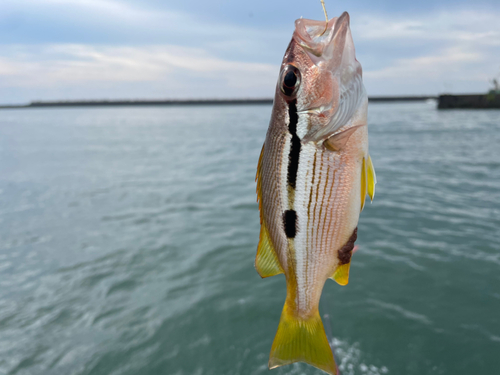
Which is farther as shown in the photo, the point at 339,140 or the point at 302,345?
the point at 302,345

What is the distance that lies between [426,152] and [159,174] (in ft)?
47.3

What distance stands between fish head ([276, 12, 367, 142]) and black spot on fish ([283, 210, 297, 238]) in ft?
1.14

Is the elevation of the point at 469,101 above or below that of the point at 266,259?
above

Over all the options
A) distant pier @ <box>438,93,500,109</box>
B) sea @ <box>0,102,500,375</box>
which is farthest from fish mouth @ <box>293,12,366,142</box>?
distant pier @ <box>438,93,500,109</box>

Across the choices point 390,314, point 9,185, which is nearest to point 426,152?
point 390,314

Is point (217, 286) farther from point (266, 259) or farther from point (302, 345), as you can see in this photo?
point (266, 259)

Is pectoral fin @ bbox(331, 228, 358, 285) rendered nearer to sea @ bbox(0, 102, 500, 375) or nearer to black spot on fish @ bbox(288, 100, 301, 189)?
black spot on fish @ bbox(288, 100, 301, 189)

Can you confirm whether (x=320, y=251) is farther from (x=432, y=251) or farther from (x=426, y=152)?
(x=426, y=152)

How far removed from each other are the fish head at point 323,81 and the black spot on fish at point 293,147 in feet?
0.06

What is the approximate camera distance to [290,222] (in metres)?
1.56

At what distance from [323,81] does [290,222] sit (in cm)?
65

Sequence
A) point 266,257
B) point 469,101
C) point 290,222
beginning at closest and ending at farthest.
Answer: point 290,222
point 266,257
point 469,101

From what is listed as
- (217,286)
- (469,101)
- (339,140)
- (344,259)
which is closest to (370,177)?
(339,140)

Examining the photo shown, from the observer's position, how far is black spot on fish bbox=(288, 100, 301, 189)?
1446 mm
